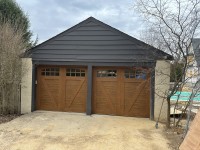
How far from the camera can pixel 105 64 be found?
947 centimetres

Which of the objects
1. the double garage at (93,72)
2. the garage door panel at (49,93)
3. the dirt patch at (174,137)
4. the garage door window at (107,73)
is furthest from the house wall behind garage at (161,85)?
the garage door panel at (49,93)

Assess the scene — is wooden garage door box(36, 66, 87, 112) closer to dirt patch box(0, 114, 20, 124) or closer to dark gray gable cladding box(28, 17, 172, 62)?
dark gray gable cladding box(28, 17, 172, 62)

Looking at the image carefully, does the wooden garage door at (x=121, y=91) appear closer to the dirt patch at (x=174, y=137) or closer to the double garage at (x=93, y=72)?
the double garage at (x=93, y=72)

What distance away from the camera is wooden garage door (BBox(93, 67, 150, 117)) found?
30.9ft

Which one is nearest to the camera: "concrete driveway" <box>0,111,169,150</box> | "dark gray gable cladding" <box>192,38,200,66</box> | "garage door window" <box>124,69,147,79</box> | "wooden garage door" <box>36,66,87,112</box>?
"concrete driveway" <box>0,111,169,150</box>

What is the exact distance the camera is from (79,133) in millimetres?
7039

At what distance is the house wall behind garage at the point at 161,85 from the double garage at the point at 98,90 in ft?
1.46

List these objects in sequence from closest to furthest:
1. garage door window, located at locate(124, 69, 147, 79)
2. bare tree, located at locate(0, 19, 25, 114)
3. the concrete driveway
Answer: the concrete driveway
bare tree, located at locate(0, 19, 25, 114)
garage door window, located at locate(124, 69, 147, 79)

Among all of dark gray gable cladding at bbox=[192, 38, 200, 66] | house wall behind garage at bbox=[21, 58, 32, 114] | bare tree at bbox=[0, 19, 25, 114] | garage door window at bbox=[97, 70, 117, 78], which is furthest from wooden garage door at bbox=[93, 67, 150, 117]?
bare tree at bbox=[0, 19, 25, 114]

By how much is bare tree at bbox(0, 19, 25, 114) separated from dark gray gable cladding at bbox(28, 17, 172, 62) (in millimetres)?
773

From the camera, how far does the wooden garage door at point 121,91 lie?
9.43 meters

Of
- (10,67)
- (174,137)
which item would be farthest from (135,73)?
(10,67)

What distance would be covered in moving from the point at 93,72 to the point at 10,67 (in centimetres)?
329

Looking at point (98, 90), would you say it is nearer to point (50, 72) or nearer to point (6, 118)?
point (50, 72)
